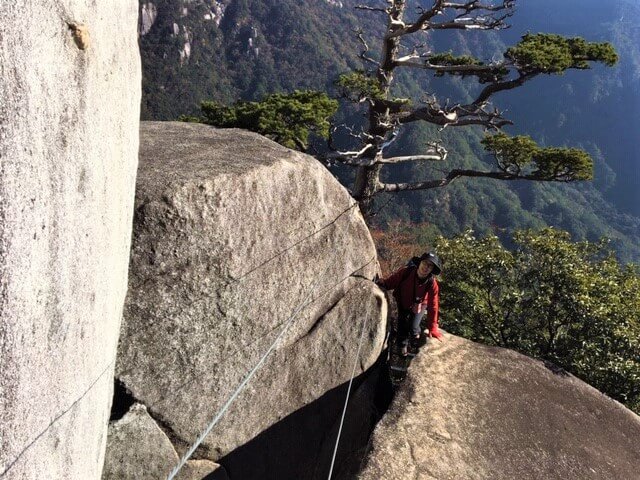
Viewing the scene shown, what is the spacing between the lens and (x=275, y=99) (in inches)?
561

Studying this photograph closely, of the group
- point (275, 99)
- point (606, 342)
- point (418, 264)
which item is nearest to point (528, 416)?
point (418, 264)

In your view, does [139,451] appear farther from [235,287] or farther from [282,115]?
[282,115]

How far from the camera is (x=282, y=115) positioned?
1392cm

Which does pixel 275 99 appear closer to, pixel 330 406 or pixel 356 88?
pixel 356 88

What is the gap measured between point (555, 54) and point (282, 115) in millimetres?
8671

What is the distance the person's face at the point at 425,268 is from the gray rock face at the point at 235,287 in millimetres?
757

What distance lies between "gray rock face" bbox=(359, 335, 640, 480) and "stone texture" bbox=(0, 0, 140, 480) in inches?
127

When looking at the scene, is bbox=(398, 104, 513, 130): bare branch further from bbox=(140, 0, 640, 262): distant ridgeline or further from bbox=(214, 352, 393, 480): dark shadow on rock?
bbox=(140, 0, 640, 262): distant ridgeline

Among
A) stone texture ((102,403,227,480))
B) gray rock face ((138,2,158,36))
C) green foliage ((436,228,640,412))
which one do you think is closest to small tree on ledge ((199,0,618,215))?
green foliage ((436,228,640,412))

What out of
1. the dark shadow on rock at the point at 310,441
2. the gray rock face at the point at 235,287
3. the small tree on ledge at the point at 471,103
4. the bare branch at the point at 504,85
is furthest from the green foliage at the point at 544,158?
the dark shadow on rock at the point at 310,441

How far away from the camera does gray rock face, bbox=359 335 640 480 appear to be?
222 inches

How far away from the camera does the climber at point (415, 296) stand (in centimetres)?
771

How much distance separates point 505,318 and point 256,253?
26.8 ft

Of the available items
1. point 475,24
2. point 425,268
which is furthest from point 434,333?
point 475,24
